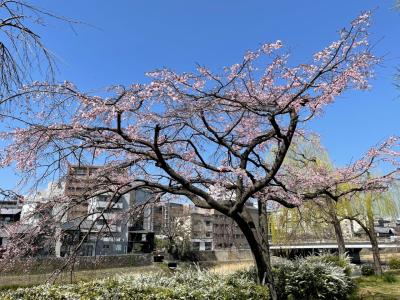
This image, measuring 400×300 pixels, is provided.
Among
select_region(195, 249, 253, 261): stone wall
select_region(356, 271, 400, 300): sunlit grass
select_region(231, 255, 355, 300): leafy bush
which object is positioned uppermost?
select_region(195, 249, 253, 261): stone wall

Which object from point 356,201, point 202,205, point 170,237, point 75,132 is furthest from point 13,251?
point 170,237

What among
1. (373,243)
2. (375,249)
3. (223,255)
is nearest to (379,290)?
(375,249)

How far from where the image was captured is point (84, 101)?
6445 millimetres

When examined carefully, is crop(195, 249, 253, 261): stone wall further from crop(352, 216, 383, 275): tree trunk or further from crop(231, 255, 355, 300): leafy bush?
crop(231, 255, 355, 300): leafy bush

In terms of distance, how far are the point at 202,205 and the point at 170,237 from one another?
32639 mm

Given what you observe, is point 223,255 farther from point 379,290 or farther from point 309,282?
point 309,282

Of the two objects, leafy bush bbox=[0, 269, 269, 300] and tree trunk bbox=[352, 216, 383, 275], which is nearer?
leafy bush bbox=[0, 269, 269, 300]

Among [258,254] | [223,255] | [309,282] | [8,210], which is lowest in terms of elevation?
[309,282]

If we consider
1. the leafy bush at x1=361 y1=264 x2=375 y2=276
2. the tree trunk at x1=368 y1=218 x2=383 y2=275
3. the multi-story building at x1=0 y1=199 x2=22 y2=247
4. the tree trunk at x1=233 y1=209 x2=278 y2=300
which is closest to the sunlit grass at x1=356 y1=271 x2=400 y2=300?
the tree trunk at x1=368 y1=218 x2=383 y2=275

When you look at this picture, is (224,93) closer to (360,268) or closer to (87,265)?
(360,268)

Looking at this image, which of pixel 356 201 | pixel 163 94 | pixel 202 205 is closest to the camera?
pixel 163 94

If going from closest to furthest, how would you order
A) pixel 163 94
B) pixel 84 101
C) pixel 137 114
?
pixel 84 101 → pixel 163 94 → pixel 137 114

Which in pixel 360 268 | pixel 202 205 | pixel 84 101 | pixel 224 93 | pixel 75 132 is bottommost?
pixel 360 268

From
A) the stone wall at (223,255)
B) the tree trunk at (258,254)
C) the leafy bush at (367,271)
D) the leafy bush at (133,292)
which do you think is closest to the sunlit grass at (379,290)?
the tree trunk at (258,254)
